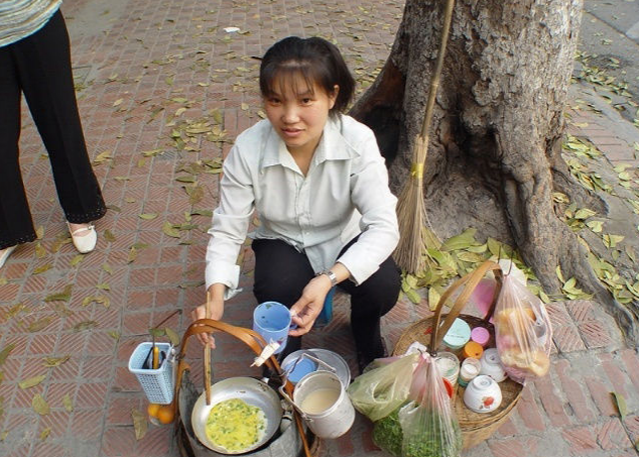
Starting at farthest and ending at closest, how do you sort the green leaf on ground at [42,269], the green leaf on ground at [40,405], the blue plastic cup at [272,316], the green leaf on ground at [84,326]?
the green leaf on ground at [42,269] → the green leaf on ground at [84,326] → the green leaf on ground at [40,405] → the blue plastic cup at [272,316]

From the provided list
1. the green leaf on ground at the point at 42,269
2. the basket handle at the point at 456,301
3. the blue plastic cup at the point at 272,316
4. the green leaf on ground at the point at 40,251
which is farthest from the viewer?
the green leaf on ground at the point at 40,251

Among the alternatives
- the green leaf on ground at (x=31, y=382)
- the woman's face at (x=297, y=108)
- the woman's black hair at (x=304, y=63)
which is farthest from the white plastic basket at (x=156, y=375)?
the woman's black hair at (x=304, y=63)

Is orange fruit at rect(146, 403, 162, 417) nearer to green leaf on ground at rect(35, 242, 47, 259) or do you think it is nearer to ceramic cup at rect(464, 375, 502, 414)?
ceramic cup at rect(464, 375, 502, 414)

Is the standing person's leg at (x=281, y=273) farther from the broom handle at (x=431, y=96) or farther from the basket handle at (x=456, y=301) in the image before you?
the broom handle at (x=431, y=96)

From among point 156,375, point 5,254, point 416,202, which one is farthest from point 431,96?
point 5,254

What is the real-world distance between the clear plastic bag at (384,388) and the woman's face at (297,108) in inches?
33.5

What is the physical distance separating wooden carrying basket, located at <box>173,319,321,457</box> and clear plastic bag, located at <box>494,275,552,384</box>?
2.69ft

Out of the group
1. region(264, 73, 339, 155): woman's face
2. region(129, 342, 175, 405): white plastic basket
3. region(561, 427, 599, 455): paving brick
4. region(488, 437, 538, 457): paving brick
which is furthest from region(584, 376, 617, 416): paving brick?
region(129, 342, 175, 405): white plastic basket

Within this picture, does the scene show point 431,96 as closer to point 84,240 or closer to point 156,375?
point 156,375

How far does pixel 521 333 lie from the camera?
2043 millimetres

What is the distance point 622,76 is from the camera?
5.22m

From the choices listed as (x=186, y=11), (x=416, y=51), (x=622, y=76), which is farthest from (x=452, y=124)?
(x=186, y=11)

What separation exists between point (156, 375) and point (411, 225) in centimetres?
137

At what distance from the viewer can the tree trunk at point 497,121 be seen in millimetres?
2590
